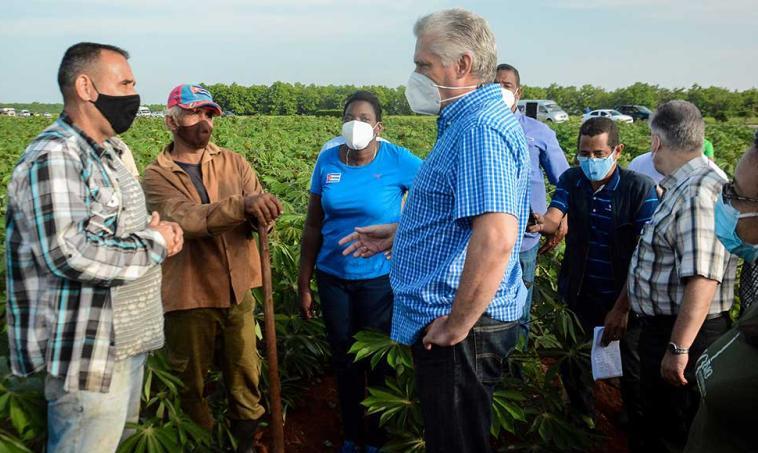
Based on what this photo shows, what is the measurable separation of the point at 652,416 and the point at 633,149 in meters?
16.0

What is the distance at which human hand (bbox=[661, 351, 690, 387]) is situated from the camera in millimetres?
2133

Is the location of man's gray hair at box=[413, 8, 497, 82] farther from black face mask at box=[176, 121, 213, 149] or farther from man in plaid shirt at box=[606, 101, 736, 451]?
black face mask at box=[176, 121, 213, 149]

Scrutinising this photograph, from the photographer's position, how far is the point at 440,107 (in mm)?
1857

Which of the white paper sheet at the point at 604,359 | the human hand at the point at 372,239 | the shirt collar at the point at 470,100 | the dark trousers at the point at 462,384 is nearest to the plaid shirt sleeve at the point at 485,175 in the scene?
the shirt collar at the point at 470,100

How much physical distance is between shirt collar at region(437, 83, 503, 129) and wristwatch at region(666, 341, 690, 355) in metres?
1.20

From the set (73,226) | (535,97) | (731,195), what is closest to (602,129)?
(731,195)

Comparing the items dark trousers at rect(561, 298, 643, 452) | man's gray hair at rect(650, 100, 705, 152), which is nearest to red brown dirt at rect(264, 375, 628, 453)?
dark trousers at rect(561, 298, 643, 452)

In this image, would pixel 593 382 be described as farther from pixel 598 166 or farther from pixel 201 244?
pixel 201 244

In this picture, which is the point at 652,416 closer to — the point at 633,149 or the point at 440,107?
the point at 440,107

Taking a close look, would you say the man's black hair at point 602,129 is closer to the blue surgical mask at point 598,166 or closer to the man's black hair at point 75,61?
the blue surgical mask at point 598,166

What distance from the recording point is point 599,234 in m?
2.94

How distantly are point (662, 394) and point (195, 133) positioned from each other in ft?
7.62

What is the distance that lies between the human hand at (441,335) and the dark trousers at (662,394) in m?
1.08

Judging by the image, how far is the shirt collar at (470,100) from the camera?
174 cm
